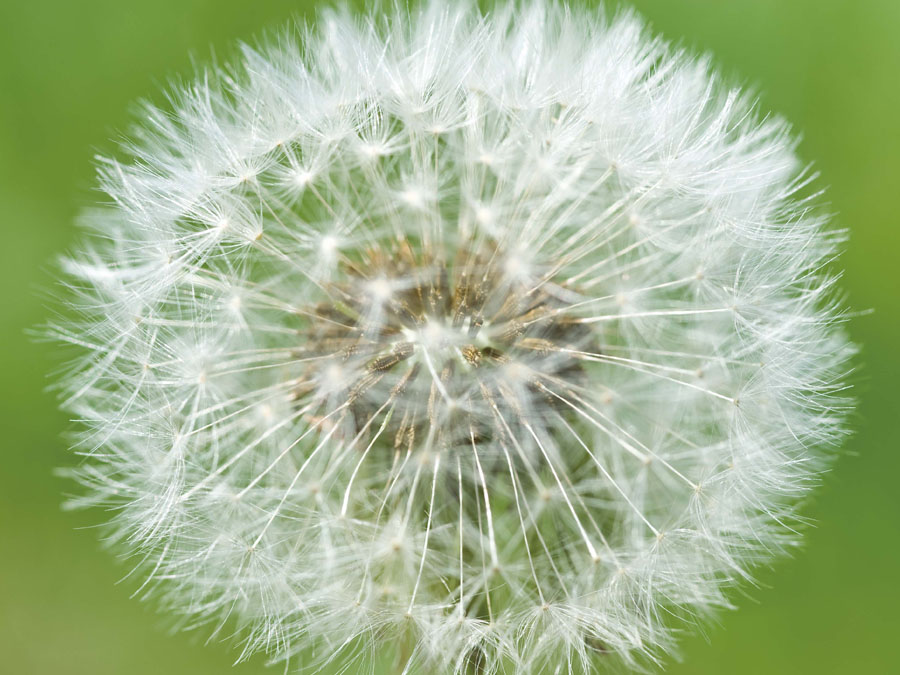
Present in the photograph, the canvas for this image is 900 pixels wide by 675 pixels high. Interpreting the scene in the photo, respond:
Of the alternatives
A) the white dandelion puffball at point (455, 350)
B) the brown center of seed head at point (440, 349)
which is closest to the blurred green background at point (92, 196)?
the white dandelion puffball at point (455, 350)

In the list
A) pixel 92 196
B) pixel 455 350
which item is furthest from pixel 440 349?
pixel 92 196

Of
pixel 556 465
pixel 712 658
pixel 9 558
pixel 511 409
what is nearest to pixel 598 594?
pixel 556 465

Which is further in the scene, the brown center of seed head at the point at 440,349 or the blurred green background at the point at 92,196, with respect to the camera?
the blurred green background at the point at 92,196

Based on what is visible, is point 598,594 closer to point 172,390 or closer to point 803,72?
point 172,390

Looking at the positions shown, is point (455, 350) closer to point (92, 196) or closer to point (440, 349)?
point (440, 349)

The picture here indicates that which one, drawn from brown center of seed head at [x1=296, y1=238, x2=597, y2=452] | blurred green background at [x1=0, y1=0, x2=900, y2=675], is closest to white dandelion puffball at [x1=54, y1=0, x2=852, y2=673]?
brown center of seed head at [x1=296, y1=238, x2=597, y2=452]

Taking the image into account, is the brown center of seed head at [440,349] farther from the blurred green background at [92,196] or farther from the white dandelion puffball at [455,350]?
the blurred green background at [92,196]

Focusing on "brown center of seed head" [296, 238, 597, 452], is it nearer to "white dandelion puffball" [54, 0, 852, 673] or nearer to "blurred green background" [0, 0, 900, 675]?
"white dandelion puffball" [54, 0, 852, 673]
